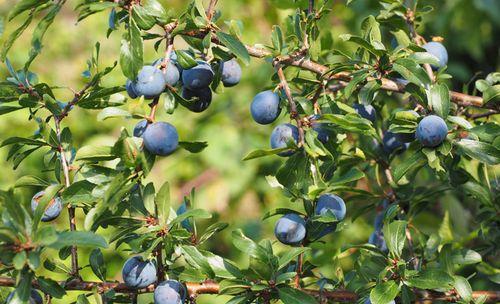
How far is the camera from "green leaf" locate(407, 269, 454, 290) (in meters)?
0.85

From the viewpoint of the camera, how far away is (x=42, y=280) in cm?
80

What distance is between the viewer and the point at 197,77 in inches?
34.2

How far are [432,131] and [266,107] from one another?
0.22 meters

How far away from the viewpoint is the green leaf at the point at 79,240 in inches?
28.2

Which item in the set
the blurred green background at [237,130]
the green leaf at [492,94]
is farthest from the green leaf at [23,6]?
Answer: the blurred green background at [237,130]

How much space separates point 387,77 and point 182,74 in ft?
1.06

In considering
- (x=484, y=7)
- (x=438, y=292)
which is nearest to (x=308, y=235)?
(x=438, y=292)

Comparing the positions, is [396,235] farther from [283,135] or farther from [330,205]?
[283,135]

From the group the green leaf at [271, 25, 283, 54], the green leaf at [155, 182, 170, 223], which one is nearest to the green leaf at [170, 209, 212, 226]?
the green leaf at [155, 182, 170, 223]

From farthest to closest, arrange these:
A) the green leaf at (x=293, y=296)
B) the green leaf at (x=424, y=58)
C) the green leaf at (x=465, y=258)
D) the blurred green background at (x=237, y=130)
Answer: the blurred green background at (x=237, y=130) < the green leaf at (x=465, y=258) < the green leaf at (x=424, y=58) < the green leaf at (x=293, y=296)

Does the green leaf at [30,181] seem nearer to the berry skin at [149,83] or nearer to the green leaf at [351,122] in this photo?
the berry skin at [149,83]

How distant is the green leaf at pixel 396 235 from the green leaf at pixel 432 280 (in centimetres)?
5

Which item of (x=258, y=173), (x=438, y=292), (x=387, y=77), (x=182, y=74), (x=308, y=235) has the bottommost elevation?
(x=258, y=173)

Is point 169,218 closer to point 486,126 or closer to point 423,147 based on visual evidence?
point 423,147
